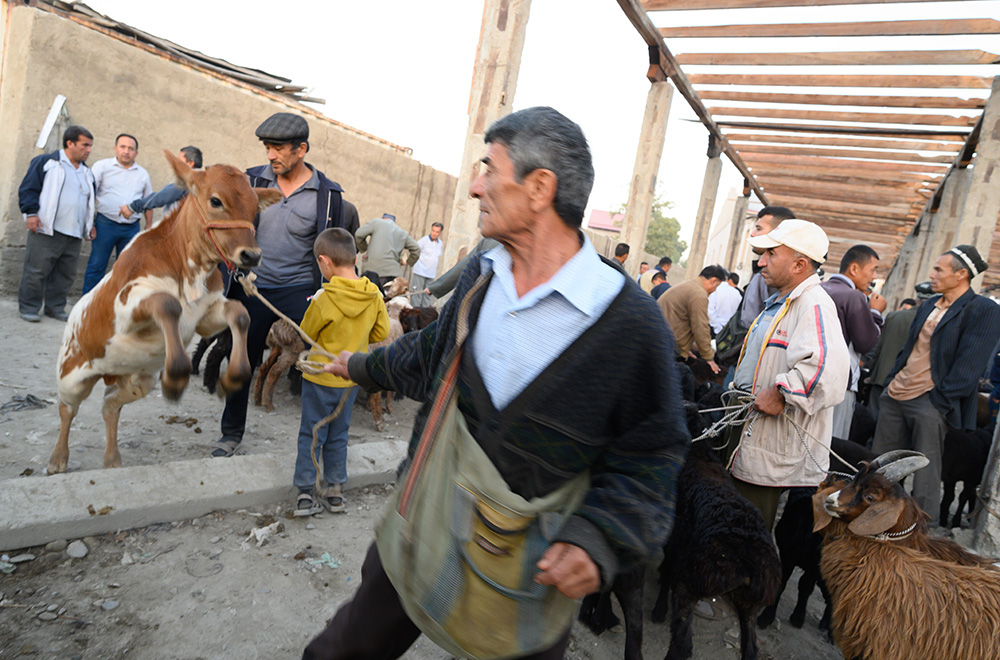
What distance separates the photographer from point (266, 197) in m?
3.79

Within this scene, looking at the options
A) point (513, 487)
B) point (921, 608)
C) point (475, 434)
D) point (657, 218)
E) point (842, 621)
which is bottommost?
point (842, 621)

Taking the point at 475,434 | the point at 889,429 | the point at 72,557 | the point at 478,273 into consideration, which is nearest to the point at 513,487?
the point at 475,434

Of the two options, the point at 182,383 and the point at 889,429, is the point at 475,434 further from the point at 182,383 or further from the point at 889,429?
the point at 889,429

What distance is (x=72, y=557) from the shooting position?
9.91ft

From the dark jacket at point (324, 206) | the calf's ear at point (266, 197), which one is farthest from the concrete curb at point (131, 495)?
the calf's ear at point (266, 197)

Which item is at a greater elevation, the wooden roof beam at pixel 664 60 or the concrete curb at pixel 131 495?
the wooden roof beam at pixel 664 60

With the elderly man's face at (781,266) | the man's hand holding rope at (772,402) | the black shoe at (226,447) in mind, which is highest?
the elderly man's face at (781,266)

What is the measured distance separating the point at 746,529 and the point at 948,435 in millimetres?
4018

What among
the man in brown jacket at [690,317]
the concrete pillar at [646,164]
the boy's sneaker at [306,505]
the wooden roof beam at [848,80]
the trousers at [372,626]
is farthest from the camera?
the concrete pillar at [646,164]

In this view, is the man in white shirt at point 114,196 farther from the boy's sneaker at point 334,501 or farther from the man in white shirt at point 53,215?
the boy's sneaker at point 334,501

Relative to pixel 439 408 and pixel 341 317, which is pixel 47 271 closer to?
pixel 341 317

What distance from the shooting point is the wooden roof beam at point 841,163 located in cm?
1218

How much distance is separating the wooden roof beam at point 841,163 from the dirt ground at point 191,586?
11.1m

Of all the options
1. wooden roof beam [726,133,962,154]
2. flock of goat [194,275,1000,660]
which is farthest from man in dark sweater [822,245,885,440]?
wooden roof beam [726,133,962,154]
